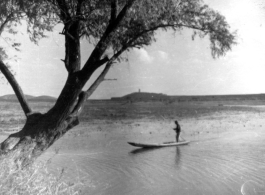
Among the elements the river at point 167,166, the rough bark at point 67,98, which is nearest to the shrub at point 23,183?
the rough bark at point 67,98

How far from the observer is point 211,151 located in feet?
56.3

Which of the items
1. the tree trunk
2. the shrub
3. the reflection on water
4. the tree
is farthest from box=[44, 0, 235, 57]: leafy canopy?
the reflection on water

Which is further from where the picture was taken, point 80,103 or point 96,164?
point 96,164

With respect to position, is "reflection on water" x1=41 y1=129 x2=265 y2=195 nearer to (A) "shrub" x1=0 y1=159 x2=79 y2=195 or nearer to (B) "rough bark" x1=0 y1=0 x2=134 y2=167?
(B) "rough bark" x1=0 y1=0 x2=134 y2=167

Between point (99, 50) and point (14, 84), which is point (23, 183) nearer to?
point (14, 84)

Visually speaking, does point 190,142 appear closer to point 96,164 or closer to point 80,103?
point 96,164

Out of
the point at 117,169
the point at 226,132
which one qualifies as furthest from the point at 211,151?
the point at 226,132

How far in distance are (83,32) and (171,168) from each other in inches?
305

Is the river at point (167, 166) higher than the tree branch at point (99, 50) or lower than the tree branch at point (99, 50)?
lower

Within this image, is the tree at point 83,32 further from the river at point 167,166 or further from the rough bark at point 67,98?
the river at point 167,166

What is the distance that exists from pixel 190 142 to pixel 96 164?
8.09 meters

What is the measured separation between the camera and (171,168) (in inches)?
539

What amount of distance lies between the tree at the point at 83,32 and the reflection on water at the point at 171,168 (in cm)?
399

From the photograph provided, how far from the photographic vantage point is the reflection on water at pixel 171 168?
11.0m
